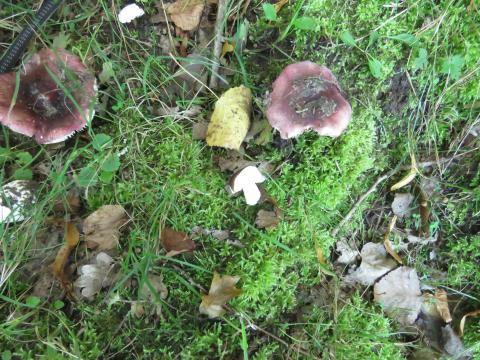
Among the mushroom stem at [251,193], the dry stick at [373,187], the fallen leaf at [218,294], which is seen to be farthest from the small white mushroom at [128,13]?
the dry stick at [373,187]

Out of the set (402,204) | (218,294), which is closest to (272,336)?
(218,294)

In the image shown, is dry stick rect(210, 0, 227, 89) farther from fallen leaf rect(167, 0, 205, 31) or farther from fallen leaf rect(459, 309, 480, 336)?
fallen leaf rect(459, 309, 480, 336)

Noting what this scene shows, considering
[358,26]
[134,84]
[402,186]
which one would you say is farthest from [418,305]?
[134,84]

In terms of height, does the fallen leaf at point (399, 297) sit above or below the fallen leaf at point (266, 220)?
below

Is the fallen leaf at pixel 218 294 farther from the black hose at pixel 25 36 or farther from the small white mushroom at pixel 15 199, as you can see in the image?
the black hose at pixel 25 36

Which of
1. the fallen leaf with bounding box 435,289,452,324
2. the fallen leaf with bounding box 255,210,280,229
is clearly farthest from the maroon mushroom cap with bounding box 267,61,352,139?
the fallen leaf with bounding box 435,289,452,324

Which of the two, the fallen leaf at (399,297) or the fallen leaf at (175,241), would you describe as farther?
the fallen leaf at (399,297)
